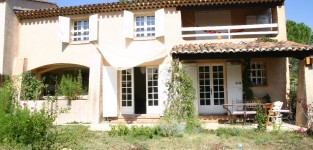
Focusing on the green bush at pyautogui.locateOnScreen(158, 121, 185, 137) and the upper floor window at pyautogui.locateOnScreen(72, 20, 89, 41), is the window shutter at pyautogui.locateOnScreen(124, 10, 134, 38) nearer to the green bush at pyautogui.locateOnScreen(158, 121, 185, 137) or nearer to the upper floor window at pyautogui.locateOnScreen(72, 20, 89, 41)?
the upper floor window at pyautogui.locateOnScreen(72, 20, 89, 41)

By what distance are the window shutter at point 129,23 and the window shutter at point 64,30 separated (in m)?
3.73

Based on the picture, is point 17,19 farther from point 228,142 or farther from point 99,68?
point 228,142

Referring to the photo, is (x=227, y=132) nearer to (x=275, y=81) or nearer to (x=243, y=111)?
(x=243, y=111)

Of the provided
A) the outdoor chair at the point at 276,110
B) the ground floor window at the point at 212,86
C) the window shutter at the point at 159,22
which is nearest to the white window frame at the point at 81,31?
the window shutter at the point at 159,22

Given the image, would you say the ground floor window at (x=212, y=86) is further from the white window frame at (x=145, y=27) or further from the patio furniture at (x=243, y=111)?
the white window frame at (x=145, y=27)

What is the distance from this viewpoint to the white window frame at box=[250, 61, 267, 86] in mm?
16969

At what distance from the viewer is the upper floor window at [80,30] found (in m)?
18.1

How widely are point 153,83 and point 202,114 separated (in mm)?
3297

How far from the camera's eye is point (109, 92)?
1634cm

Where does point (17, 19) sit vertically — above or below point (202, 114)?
above

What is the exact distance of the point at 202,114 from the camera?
16625mm

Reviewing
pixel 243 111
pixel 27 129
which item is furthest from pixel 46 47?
pixel 243 111

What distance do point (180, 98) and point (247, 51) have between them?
392 centimetres

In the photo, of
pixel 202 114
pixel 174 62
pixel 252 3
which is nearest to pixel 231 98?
pixel 202 114
